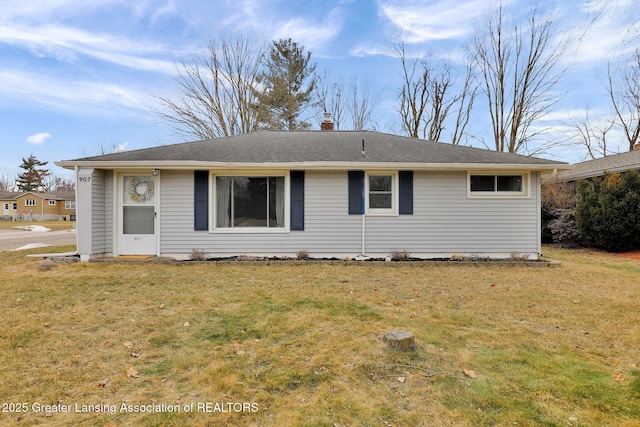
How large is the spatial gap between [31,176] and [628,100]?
67830 millimetres

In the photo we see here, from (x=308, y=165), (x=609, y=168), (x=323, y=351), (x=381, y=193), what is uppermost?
(x=609, y=168)

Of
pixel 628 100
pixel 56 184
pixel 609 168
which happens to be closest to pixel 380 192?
pixel 609 168

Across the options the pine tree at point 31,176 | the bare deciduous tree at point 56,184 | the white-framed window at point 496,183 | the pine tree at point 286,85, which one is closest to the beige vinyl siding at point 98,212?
the white-framed window at point 496,183

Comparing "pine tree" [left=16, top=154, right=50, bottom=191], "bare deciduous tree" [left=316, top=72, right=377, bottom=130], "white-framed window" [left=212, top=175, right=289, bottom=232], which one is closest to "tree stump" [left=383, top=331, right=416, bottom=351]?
"white-framed window" [left=212, top=175, right=289, bottom=232]

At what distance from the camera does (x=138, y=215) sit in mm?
8062

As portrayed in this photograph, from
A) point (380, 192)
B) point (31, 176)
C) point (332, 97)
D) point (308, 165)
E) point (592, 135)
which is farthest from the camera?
point (31, 176)

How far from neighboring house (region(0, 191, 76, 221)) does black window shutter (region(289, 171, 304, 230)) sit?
1886 inches

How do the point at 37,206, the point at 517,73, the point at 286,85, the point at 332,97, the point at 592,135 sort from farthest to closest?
the point at 37,206
the point at 332,97
the point at 592,135
the point at 286,85
the point at 517,73

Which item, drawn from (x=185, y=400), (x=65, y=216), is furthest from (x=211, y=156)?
(x=65, y=216)

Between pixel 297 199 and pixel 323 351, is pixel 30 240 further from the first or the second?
pixel 323 351

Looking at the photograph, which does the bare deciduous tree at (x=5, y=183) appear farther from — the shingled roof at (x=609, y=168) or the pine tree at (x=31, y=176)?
the shingled roof at (x=609, y=168)

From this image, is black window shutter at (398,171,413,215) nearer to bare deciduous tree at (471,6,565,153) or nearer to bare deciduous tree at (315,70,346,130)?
bare deciduous tree at (471,6,565,153)

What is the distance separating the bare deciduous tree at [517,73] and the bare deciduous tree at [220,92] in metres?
13.5

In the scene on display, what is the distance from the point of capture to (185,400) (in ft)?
7.61
